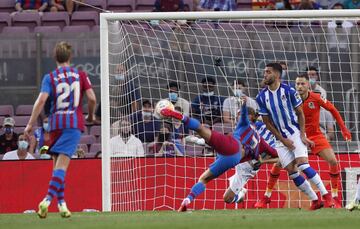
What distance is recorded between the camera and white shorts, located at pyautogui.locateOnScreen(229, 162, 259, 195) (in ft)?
64.2

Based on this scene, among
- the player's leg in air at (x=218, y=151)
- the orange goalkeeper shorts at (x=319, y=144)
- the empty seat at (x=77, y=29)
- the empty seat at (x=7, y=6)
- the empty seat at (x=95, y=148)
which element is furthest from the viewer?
the empty seat at (x=7, y=6)

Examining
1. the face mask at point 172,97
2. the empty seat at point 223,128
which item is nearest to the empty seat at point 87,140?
the face mask at point 172,97

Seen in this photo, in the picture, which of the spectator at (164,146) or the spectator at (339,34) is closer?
the spectator at (164,146)

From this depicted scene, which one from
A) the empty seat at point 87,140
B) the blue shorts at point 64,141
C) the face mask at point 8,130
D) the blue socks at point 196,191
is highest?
the face mask at point 8,130

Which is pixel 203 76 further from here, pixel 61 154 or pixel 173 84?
pixel 61 154

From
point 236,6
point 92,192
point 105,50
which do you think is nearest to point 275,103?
point 105,50

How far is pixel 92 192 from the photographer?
21.0m

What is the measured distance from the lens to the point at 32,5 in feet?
86.3

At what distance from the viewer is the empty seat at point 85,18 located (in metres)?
25.8

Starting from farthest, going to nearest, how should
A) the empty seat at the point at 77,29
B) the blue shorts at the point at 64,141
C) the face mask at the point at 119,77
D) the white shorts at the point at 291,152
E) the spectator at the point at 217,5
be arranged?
the spectator at the point at 217,5 < the empty seat at the point at 77,29 < the face mask at the point at 119,77 < the white shorts at the point at 291,152 < the blue shorts at the point at 64,141

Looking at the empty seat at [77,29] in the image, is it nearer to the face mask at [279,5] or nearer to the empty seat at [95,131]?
the empty seat at [95,131]

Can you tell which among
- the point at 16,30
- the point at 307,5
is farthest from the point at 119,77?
the point at 307,5

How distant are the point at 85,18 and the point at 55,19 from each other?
0.59m

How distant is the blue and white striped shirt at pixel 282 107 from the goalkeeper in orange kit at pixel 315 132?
1316 mm
